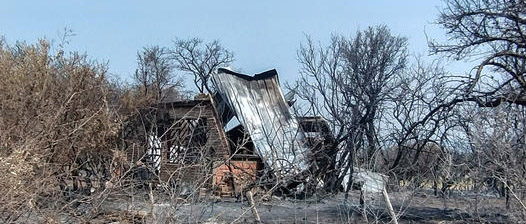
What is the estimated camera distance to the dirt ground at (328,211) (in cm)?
671

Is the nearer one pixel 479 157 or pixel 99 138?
pixel 479 157

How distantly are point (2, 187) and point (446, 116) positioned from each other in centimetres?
723

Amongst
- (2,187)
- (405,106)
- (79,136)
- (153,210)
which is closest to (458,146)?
(405,106)

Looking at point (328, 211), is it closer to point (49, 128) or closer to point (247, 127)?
point (49, 128)

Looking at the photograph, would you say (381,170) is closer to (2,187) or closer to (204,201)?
(204,201)

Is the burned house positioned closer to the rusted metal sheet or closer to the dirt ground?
the rusted metal sheet

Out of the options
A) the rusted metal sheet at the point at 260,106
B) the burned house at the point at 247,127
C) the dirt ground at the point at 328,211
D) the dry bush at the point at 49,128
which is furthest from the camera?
the rusted metal sheet at the point at 260,106

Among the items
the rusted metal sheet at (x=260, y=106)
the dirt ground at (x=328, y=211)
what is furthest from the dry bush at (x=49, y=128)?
the rusted metal sheet at (x=260, y=106)

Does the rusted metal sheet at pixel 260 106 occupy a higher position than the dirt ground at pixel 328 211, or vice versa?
the rusted metal sheet at pixel 260 106

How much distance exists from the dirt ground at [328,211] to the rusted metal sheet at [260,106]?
3834 millimetres

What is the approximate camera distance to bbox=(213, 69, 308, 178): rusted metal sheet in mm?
16172

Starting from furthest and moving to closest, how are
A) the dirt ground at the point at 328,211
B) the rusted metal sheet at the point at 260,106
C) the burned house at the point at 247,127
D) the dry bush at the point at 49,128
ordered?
the rusted metal sheet at the point at 260,106 → the burned house at the point at 247,127 → the dirt ground at the point at 328,211 → the dry bush at the point at 49,128

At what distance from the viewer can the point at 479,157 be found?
7379 mm

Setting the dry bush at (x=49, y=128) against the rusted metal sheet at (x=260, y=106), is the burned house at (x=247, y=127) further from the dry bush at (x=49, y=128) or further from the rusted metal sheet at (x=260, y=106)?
the dry bush at (x=49, y=128)
